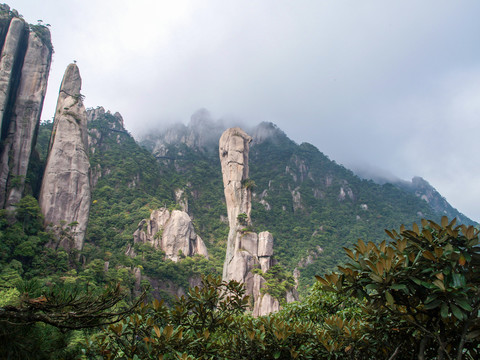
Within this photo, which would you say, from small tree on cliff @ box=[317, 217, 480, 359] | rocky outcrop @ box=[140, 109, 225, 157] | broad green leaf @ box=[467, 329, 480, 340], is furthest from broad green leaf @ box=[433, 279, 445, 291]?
rocky outcrop @ box=[140, 109, 225, 157]

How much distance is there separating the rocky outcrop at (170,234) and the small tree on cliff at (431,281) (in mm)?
36417

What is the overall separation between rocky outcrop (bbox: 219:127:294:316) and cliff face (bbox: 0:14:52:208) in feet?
57.6

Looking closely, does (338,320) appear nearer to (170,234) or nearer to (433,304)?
(433,304)

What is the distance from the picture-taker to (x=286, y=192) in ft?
226

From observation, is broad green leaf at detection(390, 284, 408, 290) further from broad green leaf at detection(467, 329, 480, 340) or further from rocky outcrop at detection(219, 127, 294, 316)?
rocky outcrop at detection(219, 127, 294, 316)

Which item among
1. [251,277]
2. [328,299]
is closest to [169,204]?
[251,277]

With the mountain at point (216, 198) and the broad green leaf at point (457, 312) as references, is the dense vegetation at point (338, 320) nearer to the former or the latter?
the broad green leaf at point (457, 312)

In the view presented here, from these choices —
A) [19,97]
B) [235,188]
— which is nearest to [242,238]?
[235,188]

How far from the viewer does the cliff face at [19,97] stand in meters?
21.5

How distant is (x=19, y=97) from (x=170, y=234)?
2150 cm

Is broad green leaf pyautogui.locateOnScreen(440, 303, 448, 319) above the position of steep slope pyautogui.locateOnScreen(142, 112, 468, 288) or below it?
below

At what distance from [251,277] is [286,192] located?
4332cm

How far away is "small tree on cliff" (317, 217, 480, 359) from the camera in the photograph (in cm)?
217

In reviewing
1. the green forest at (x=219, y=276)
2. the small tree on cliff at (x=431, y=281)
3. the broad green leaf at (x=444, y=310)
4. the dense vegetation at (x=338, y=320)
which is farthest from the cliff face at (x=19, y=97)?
the broad green leaf at (x=444, y=310)
